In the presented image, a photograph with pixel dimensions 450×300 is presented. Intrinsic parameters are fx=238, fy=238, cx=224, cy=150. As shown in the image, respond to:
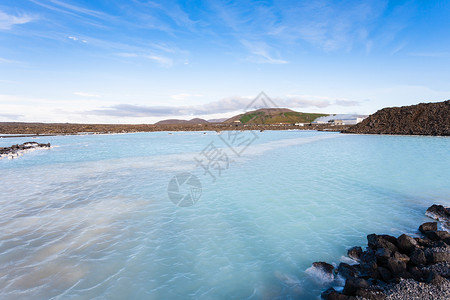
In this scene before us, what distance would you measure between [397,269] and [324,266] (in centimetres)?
128

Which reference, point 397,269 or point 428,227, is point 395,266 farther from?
point 428,227

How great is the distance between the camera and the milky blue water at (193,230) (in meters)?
4.79

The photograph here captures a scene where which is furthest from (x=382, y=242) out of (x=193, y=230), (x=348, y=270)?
(x=193, y=230)

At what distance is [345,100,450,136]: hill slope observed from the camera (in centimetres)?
4475

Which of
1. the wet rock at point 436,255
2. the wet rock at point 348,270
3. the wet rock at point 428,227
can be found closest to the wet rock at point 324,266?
the wet rock at point 348,270

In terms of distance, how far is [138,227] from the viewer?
23.9 feet

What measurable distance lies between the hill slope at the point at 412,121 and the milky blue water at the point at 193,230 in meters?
42.3

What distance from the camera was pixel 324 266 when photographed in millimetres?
5012

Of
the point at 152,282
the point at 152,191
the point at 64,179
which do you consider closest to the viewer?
the point at 152,282

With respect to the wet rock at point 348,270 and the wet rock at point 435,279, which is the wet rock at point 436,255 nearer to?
the wet rock at point 435,279

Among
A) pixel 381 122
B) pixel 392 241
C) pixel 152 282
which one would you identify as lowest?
pixel 152 282

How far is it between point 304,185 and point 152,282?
901 cm

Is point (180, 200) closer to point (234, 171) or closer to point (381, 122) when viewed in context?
point (234, 171)

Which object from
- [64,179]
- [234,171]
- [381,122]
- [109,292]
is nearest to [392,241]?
[109,292]
